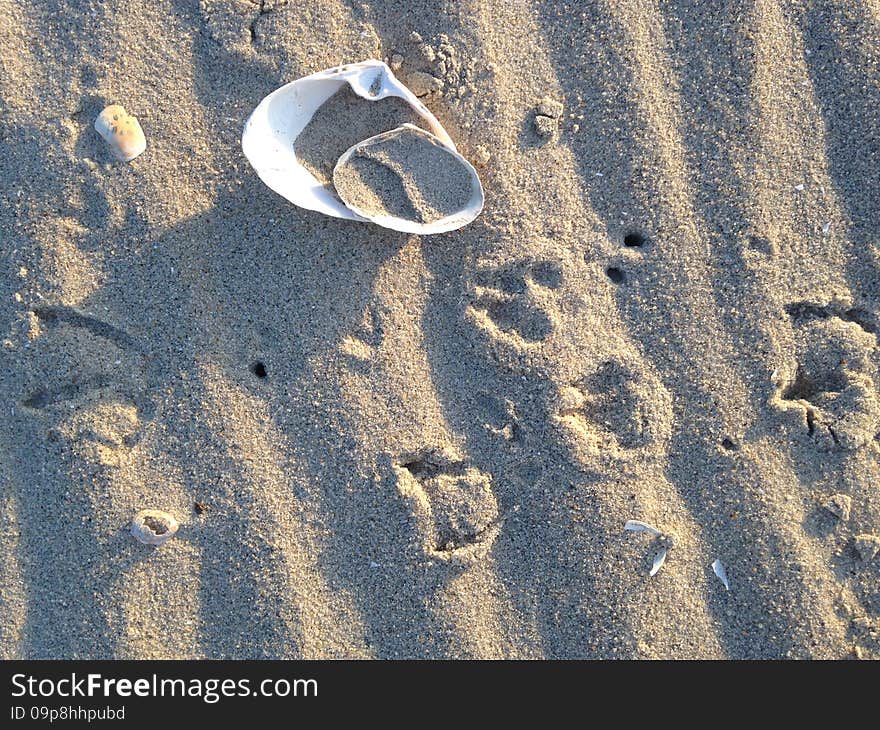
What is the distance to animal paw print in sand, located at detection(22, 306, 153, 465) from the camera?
2490mm

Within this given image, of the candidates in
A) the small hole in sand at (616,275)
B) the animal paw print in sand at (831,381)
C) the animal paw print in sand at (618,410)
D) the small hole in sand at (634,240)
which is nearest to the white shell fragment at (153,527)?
the animal paw print in sand at (618,410)

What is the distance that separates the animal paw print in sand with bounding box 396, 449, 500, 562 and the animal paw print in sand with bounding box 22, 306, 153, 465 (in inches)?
37.9

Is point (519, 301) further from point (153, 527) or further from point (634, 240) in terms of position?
point (153, 527)

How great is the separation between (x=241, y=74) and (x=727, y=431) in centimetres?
213

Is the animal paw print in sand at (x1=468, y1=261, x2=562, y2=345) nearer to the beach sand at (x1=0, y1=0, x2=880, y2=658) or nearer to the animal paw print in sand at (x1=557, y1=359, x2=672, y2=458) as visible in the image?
the beach sand at (x1=0, y1=0, x2=880, y2=658)

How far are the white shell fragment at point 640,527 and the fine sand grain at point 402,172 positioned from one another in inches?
49.4

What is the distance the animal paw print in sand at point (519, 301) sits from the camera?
254 cm

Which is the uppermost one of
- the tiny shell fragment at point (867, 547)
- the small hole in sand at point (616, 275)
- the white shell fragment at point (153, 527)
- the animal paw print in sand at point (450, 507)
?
the small hole in sand at point (616, 275)

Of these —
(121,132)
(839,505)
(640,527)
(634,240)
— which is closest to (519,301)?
(634,240)

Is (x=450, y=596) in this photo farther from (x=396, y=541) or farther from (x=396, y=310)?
(x=396, y=310)

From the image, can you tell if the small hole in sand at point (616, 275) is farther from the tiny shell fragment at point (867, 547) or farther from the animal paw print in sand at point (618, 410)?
the tiny shell fragment at point (867, 547)

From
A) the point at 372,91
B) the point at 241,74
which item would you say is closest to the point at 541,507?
the point at 372,91

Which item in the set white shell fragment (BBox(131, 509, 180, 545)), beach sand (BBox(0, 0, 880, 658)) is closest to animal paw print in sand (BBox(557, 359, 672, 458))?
beach sand (BBox(0, 0, 880, 658))

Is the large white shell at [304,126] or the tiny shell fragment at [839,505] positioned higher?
the large white shell at [304,126]
